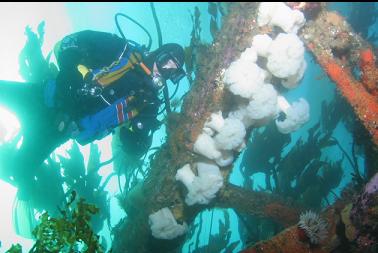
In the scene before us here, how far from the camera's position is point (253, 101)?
3.57 metres

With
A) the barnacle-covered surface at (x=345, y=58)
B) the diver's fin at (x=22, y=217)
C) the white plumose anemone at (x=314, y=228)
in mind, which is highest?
the barnacle-covered surface at (x=345, y=58)

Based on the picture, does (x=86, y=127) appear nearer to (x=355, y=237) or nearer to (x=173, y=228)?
(x=173, y=228)

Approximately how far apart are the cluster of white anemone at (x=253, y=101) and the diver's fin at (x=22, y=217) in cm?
393

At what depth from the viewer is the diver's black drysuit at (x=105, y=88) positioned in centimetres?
465

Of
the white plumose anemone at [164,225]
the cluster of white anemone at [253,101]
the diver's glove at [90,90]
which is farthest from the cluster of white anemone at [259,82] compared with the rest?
the diver's glove at [90,90]

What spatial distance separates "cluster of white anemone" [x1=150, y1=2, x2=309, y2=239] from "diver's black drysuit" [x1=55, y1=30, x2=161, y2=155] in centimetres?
137

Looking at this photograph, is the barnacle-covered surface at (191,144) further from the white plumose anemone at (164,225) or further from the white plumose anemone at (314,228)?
the white plumose anemone at (314,228)

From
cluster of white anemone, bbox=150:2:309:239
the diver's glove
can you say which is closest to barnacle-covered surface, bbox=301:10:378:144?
cluster of white anemone, bbox=150:2:309:239

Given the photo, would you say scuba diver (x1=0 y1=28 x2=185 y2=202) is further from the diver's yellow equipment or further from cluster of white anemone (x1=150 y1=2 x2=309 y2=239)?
cluster of white anemone (x1=150 y1=2 x2=309 y2=239)

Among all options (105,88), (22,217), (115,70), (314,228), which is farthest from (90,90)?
(22,217)

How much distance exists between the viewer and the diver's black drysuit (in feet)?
15.3

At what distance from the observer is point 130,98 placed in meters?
4.84

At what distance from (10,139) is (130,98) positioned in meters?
2.99

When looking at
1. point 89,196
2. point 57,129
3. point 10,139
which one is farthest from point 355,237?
point 10,139
